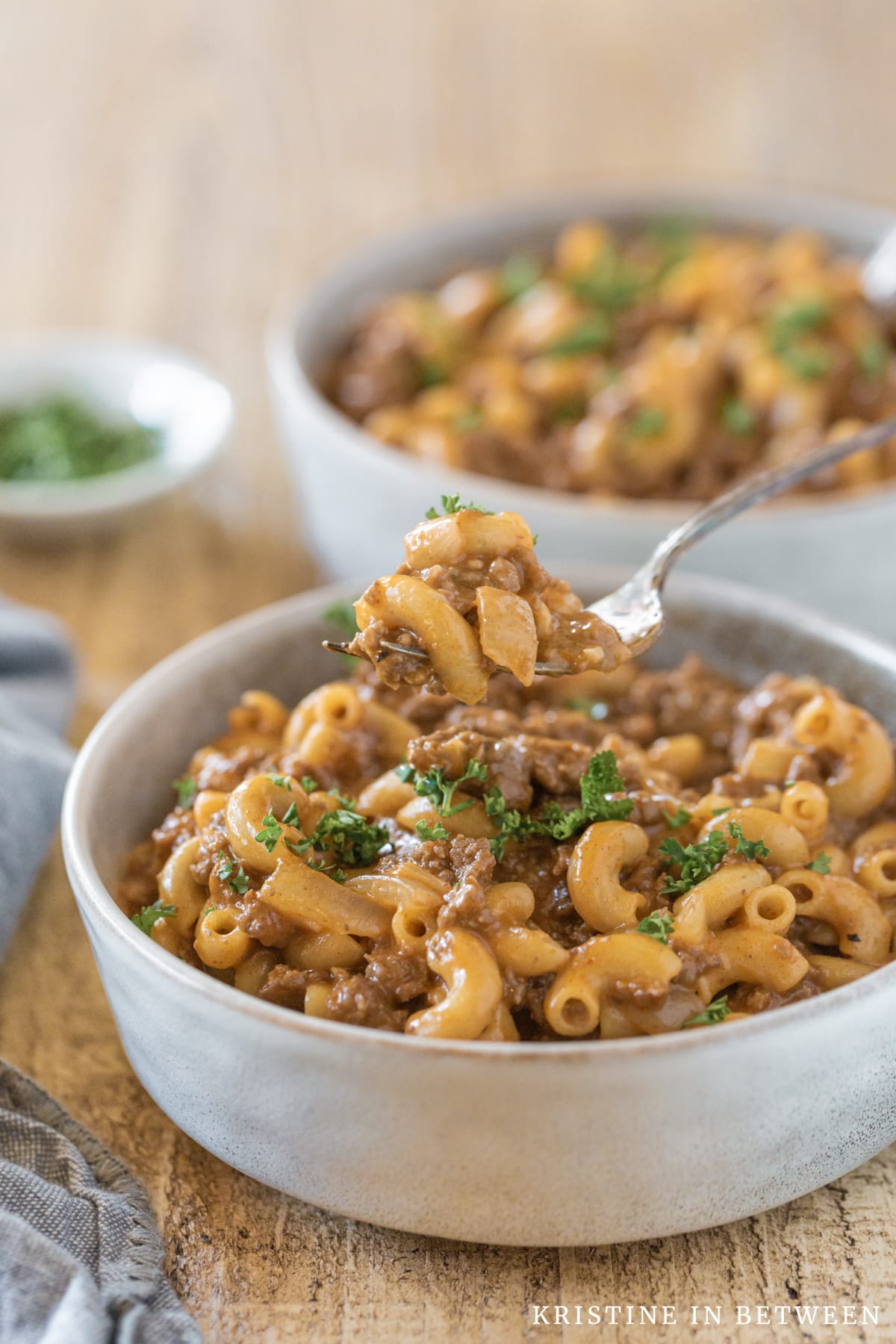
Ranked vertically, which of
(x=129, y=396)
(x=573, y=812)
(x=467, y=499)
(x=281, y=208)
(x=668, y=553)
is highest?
(x=668, y=553)

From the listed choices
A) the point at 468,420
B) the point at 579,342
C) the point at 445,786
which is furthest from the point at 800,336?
the point at 445,786

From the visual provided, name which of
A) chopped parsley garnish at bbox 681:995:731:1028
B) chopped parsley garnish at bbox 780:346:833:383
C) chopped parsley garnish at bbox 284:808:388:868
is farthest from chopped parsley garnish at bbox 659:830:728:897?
chopped parsley garnish at bbox 780:346:833:383

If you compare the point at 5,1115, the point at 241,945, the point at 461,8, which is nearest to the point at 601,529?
the point at 241,945

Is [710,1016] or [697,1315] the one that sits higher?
[710,1016]

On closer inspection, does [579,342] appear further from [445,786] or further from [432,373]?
[445,786]

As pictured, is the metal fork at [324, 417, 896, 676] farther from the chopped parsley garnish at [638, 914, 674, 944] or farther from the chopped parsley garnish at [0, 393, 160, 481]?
the chopped parsley garnish at [0, 393, 160, 481]

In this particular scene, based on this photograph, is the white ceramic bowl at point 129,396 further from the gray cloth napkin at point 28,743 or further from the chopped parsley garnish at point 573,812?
the chopped parsley garnish at point 573,812
